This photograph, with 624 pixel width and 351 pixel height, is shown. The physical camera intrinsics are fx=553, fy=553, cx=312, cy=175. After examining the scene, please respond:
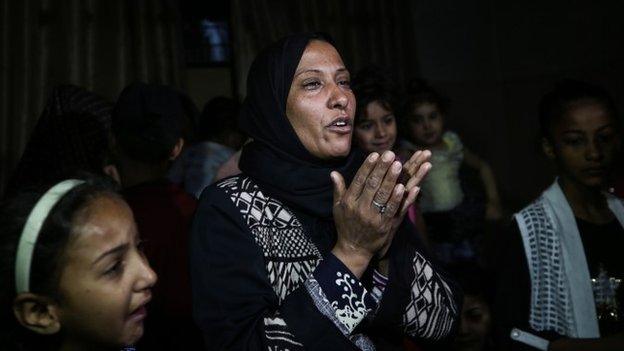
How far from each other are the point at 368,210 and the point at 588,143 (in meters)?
1.14

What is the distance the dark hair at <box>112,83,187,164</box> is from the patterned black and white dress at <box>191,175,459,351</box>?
664 millimetres

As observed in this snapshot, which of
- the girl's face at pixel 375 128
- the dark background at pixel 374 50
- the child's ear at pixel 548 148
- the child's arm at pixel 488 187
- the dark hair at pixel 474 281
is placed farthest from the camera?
the dark background at pixel 374 50

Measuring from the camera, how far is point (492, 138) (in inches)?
190

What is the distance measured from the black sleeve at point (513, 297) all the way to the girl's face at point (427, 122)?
166cm

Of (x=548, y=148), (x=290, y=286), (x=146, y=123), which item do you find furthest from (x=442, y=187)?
(x=290, y=286)

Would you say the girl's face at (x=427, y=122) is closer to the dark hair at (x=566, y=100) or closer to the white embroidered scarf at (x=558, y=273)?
the dark hair at (x=566, y=100)

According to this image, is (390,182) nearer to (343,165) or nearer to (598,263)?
(343,165)

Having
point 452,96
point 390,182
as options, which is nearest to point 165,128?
point 390,182

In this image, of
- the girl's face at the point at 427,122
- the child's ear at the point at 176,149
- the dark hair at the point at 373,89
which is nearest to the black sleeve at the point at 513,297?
the dark hair at the point at 373,89

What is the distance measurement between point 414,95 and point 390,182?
2.49 metres

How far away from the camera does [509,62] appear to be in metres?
4.75

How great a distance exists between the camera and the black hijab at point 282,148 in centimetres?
143

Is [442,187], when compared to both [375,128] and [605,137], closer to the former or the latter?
[375,128]

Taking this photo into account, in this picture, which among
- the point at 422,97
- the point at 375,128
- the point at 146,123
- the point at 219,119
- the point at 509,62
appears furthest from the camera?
the point at 509,62
